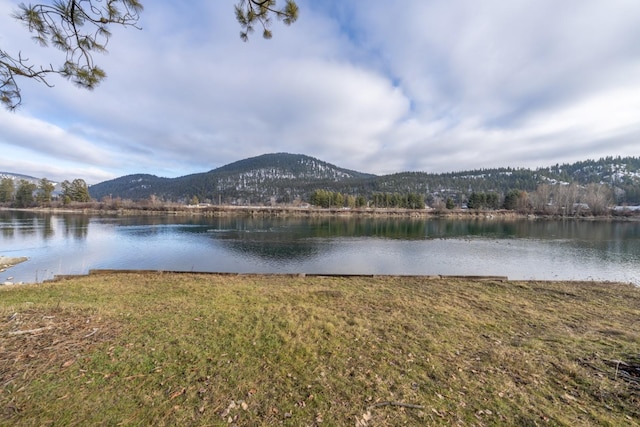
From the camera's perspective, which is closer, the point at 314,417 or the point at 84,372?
the point at 314,417

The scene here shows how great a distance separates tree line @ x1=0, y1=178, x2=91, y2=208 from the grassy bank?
415ft

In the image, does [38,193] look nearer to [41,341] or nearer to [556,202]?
[41,341]

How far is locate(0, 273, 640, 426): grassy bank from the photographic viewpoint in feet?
12.1

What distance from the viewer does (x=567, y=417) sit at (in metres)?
3.72

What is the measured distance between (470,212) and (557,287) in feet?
356

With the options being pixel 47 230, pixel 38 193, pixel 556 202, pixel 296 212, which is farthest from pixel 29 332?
pixel 556 202

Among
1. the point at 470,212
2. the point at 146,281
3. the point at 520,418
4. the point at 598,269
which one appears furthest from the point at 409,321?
the point at 470,212

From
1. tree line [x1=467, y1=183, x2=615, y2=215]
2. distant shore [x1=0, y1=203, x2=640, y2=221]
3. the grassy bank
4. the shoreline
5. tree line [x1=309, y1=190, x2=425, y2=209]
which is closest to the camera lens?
the grassy bank

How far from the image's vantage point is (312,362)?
498 centimetres

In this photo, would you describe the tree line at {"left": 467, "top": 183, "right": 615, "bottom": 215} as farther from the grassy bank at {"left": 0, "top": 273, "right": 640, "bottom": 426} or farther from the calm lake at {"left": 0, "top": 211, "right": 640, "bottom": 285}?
the grassy bank at {"left": 0, "top": 273, "right": 640, "bottom": 426}

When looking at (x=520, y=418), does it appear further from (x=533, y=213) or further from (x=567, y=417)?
(x=533, y=213)

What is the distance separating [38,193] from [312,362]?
14308 cm

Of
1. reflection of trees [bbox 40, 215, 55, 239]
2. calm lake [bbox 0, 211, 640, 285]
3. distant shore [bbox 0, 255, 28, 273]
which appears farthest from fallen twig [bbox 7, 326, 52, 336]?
reflection of trees [bbox 40, 215, 55, 239]

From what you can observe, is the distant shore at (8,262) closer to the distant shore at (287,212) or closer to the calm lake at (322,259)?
the calm lake at (322,259)
